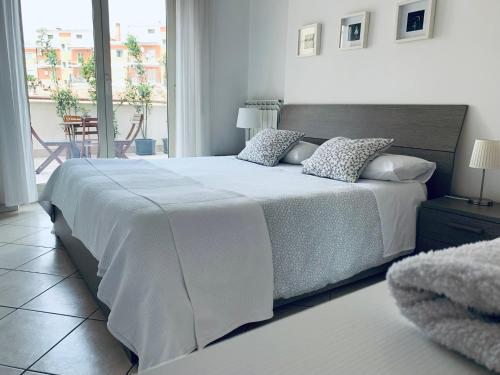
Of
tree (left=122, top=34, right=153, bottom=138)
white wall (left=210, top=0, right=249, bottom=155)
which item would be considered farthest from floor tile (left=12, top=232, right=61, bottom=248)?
white wall (left=210, top=0, right=249, bottom=155)

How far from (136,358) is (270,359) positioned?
1348 millimetres

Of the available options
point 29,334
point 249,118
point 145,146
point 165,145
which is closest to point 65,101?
point 145,146

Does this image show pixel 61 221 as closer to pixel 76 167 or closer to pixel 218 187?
pixel 76 167

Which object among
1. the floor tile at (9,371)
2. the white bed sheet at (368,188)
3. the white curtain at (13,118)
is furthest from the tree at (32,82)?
the floor tile at (9,371)

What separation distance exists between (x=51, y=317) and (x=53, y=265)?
0.74 m

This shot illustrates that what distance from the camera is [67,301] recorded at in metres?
2.14

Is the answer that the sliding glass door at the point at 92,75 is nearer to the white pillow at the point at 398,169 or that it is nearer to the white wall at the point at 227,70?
the white wall at the point at 227,70

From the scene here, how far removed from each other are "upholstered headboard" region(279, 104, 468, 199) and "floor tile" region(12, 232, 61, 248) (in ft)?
8.15

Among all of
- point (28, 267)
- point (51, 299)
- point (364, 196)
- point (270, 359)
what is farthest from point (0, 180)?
point (270, 359)

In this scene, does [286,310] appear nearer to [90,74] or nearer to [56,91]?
[90,74]

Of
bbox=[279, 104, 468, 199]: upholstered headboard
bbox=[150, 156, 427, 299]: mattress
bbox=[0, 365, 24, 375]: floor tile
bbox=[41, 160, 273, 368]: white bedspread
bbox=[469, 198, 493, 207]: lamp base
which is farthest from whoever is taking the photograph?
bbox=[279, 104, 468, 199]: upholstered headboard

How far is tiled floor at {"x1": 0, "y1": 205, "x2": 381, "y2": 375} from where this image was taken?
1.62 m

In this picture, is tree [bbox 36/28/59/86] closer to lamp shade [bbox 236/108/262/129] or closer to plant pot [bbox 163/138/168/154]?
plant pot [bbox 163/138/168/154]

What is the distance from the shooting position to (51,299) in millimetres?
2154
